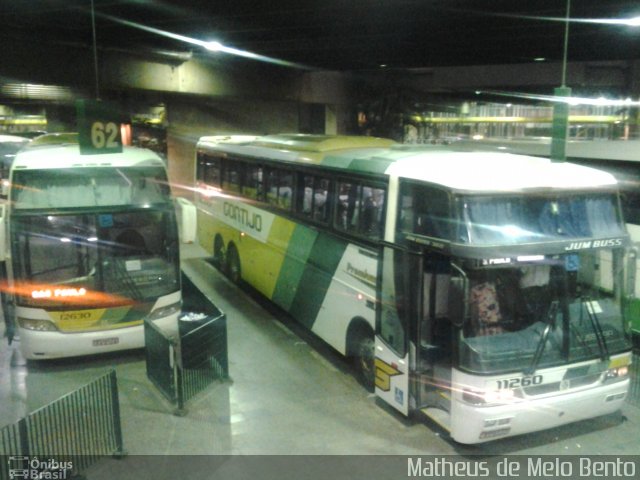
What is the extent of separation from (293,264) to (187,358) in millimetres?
3050

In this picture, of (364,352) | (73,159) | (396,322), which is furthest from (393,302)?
(73,159)

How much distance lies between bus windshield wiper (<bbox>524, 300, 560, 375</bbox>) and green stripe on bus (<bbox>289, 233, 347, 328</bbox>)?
3.18m

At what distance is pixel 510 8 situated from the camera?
12.3 metres

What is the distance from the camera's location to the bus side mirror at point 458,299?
6414 mm

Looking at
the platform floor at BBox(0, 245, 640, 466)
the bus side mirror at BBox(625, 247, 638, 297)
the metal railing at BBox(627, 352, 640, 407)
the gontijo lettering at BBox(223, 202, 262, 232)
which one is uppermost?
the bus side mirror at BBox(625, 247, 638, 297)

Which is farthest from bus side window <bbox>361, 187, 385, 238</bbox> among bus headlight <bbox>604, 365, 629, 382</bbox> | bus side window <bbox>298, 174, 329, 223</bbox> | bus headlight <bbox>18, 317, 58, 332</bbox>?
bus headlight <bbox>18, 317, 58, 332</bbox>

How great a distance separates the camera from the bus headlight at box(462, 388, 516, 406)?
648cm

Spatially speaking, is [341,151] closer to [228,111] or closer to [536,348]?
[536,348]

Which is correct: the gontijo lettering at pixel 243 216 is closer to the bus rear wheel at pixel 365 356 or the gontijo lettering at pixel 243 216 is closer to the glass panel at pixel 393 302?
the bus rear wheel at pixel 365 356

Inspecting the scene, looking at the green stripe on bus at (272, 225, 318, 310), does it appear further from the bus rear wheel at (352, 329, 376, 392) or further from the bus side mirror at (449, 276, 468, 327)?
the bus side mirror at (449, 276, 468, 327)

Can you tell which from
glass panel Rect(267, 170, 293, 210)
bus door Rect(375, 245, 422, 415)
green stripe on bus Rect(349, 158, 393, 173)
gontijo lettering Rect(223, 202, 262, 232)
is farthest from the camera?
gontijo lettering Rect(223, 202, 262, 232)

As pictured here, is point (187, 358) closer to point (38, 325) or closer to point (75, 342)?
point (75, 342)

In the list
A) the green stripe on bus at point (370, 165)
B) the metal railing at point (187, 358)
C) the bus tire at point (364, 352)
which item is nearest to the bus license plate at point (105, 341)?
the metal railing at point (187, 358)

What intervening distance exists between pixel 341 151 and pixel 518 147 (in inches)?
193
